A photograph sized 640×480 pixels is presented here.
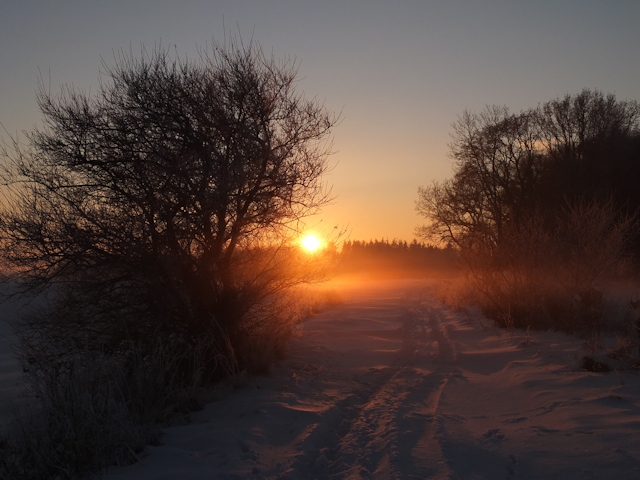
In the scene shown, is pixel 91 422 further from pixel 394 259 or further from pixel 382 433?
pixel 394 259

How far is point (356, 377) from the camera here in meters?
6.91

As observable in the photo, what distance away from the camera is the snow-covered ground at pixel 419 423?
3592mm

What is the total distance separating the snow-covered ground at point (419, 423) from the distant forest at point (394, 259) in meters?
64.3

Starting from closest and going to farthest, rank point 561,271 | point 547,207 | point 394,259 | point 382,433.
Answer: point 382,433
point 561,271
point 547,207
point 394,259

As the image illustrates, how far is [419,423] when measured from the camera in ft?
15.7

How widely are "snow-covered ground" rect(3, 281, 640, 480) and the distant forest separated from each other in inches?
2532

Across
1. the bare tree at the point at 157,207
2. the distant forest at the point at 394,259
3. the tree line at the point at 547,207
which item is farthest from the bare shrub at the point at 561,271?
the distant forest at the point at 394,259

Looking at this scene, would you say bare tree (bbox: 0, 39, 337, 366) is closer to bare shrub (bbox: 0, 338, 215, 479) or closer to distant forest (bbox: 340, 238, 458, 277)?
bare shrub (bbox: 0, 338, 215, 479)

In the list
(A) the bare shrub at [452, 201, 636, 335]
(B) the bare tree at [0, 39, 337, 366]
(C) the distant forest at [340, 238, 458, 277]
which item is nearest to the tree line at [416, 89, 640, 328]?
(A) the bare shrub at [452, 201, 636, 335]

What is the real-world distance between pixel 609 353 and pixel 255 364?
218 inches

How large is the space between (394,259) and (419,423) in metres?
84.3

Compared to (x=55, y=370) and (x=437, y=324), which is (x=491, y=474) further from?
(x=437, y=324)

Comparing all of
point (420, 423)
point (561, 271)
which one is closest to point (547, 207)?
point (561, 271)

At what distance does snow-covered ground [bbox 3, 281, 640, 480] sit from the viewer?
359 centimetres
